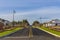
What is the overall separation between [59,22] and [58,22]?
976 millimetres

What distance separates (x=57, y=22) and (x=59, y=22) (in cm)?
168

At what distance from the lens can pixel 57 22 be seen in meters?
152

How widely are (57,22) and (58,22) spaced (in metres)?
0.93

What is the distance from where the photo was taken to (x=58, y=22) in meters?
153

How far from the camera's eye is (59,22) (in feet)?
499
